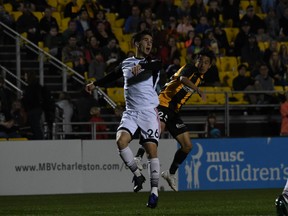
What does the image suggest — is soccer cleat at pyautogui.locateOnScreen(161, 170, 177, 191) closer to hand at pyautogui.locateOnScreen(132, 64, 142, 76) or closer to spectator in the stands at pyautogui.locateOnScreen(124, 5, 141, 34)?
hand at pyautogui.locateOnScreen(132, 64, 142, 76)

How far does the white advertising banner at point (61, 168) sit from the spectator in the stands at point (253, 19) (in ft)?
28.9

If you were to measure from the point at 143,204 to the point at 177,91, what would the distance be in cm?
214

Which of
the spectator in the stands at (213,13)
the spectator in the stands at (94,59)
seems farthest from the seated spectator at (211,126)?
the spectator in the stands at (213,13)

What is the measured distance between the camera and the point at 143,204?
57.0ft

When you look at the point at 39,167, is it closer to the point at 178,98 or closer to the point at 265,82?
the point at 178,98

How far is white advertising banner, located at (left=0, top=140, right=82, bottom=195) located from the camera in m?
21.4

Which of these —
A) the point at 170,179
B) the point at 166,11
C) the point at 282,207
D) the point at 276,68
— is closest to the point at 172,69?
the point at 166,11

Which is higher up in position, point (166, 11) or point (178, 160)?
point (166, 11)

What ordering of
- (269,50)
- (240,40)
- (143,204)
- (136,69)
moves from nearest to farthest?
1. (136,69)
2. (143,204)
3. (269,50)
4. (240,40)

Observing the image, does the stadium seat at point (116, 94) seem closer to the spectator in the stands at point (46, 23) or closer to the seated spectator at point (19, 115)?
the spectator in the stands at point (46, 23)

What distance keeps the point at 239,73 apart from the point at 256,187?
4.78 meters

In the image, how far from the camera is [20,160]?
21578 millimetres

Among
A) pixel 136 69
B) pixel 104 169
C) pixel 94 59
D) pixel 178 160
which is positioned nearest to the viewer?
pixel 136 69

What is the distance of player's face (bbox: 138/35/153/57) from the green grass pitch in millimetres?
2306
